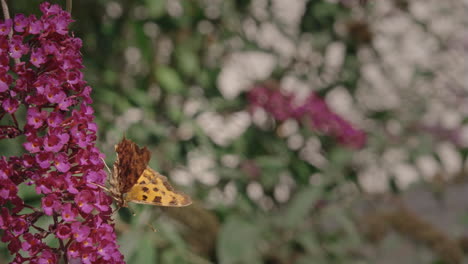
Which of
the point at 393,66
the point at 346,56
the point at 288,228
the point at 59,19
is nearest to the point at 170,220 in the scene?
the point at 288,228

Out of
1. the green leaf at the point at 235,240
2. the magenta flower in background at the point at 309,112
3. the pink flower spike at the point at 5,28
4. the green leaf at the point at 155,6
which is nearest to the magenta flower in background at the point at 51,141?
the pink flower spike at the point at 5,28

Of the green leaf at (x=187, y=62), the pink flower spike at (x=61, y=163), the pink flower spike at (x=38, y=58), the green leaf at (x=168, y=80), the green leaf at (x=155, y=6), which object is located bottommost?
the pink flower spike at (x=61, y=163)

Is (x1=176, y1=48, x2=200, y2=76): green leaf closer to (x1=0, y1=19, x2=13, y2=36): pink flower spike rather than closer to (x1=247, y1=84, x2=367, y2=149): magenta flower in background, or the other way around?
(x1=247, y1=84, x2=367, y2=149): magenta flower in background

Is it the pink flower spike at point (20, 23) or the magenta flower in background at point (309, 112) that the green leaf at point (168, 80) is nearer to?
the magenta flower in background at point (309, 112)

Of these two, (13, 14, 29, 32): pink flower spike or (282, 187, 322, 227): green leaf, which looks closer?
(13, 14, 29, 32): pink flower spike

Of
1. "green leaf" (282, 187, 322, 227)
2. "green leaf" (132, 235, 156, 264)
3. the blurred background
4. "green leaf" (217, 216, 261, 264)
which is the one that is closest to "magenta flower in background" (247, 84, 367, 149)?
the blurred background

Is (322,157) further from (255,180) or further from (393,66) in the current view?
(393,66)

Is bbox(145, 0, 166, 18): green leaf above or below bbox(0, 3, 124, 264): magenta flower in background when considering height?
above
